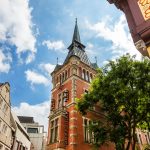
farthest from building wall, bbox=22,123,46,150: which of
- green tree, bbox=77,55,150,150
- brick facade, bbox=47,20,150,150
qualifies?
green tree, bbox=77,55,150,150

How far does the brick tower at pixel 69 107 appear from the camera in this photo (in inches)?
974

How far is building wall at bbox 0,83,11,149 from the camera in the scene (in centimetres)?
2588

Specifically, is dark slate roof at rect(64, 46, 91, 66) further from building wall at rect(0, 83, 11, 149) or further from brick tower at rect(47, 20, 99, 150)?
building wall at rect(0, 83, 11, 149)

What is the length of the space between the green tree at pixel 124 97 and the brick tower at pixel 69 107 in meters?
6.03

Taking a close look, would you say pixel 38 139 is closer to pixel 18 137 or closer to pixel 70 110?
pixel 18 137

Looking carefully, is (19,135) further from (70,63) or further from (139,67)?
(139,67)

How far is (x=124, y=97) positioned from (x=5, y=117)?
53.8 feet

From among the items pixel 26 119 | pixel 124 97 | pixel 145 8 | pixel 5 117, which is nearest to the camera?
pixel 145 8

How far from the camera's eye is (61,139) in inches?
981

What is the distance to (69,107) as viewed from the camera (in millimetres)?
27531

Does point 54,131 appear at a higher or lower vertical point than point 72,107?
lower

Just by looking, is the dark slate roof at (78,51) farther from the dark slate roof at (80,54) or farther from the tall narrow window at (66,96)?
the tall narrow window at (66,96)

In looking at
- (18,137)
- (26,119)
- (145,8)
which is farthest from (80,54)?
(26,119)

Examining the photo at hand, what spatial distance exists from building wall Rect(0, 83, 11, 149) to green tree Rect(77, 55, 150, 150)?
12.5 meters
